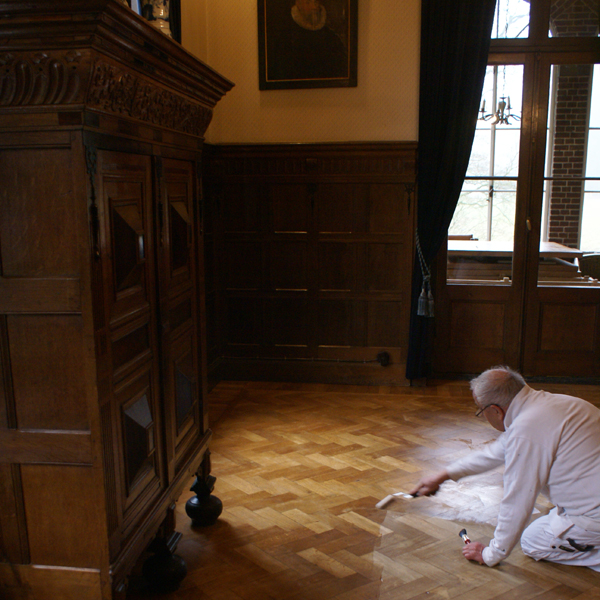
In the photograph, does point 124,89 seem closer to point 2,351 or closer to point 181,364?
point 2,351

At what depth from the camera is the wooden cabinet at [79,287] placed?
1.58 m

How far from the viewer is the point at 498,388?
239 cm

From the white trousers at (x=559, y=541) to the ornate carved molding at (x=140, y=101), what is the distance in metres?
2.18

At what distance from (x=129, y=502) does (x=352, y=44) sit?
387cm

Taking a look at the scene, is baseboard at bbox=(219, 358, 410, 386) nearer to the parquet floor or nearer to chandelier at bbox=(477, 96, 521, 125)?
the parquet floor

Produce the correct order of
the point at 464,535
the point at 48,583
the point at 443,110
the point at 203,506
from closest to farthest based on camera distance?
1. the point at 48,583
2. the point at 464,535
3. the point at 203,506
4. the point at 443,110

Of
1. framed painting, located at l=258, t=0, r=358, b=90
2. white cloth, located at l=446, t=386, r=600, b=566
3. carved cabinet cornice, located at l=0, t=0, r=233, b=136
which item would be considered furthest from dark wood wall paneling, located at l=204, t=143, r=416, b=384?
carved cabinet cornice, located at l=0, t=0, r=233, b=136

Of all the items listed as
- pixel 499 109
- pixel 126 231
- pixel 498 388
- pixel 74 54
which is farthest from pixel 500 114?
pixel 74 54

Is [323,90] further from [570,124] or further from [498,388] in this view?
[498,388]

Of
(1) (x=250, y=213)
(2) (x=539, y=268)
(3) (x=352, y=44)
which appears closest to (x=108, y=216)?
(1) (x=250, y=213)

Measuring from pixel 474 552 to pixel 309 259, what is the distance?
2.88 m

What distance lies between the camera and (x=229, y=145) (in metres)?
4.86

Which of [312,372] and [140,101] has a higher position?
[140,101]

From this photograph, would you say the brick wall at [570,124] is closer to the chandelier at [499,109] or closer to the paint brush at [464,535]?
the chandelier at [499,109]
